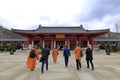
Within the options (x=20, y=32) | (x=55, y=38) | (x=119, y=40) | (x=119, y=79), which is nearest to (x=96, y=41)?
(x=119, y=40)

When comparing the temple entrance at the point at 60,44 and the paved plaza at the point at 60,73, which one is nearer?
the paved plaza at the point at 60,73

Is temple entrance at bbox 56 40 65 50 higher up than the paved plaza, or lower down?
higher up

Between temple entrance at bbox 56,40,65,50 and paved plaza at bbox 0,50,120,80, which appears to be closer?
paved plaza at bbox 0,50,120,80

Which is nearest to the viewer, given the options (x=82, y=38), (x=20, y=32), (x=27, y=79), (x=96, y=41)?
(x=27, y=79)

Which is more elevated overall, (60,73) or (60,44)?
(60,44)

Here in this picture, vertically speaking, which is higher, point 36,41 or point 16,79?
point 36,41

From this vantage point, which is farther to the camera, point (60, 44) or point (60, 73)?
point (60, 44)

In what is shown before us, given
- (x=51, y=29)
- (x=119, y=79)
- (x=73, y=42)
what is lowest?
(x=119, y=79)

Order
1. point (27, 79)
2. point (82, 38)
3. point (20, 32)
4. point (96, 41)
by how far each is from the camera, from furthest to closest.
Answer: point (96, 41) → point (82, 38) → point (20, 32) → point (27, 79)

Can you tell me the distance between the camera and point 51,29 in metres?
56.0

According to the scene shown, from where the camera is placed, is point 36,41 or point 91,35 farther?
point 36,41

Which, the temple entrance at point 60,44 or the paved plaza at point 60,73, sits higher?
the temple entrance at point 60,44

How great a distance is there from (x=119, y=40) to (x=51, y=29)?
2352cm

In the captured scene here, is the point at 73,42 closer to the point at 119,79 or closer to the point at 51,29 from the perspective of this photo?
the point at 51,29
